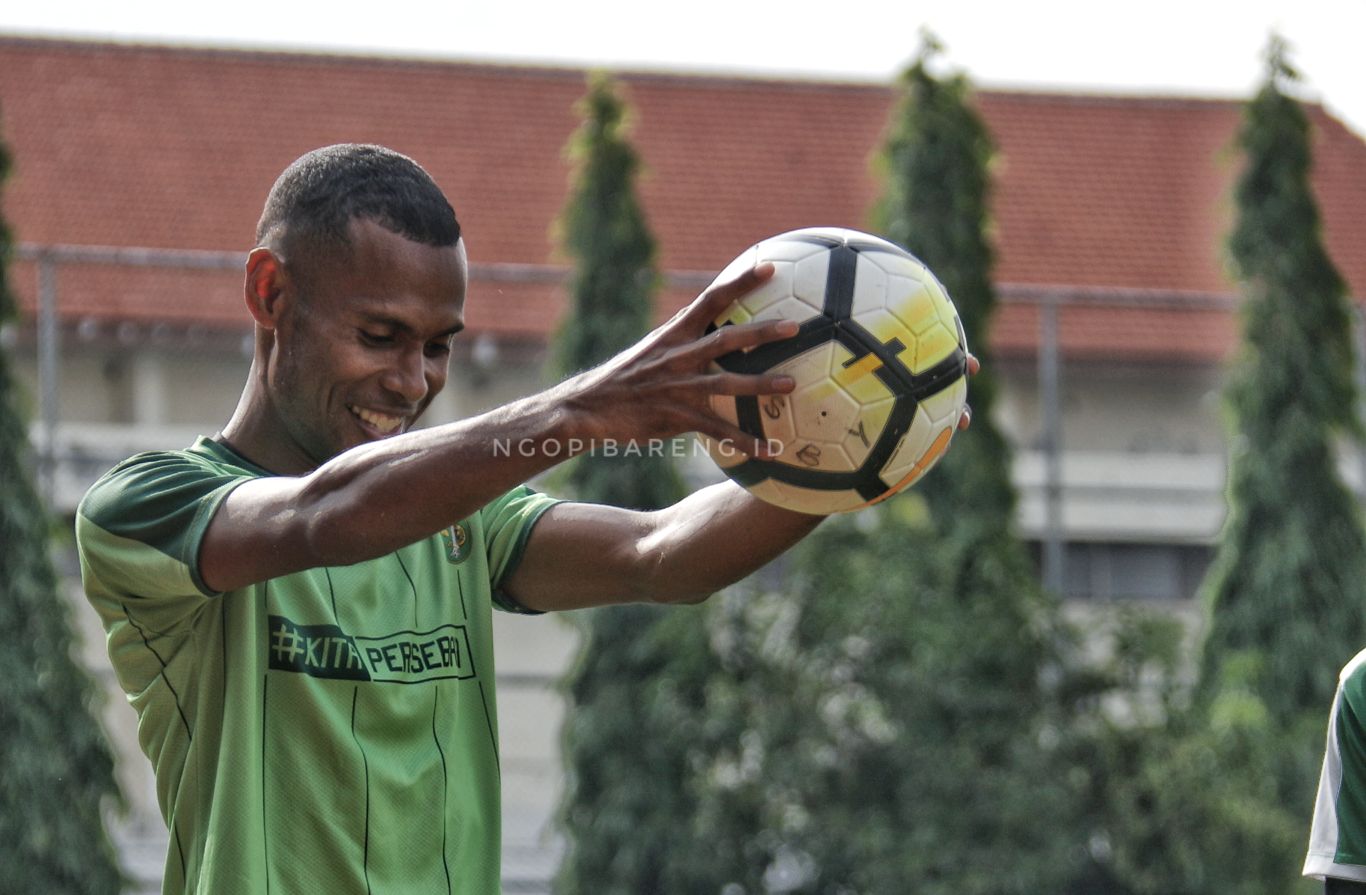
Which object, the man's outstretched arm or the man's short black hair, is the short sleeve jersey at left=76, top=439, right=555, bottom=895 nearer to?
the man's outstretched arm

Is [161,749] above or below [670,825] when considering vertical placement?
above

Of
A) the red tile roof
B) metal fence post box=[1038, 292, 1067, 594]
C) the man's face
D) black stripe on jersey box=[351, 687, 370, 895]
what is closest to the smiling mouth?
the man's face

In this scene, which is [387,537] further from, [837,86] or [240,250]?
[837,86]

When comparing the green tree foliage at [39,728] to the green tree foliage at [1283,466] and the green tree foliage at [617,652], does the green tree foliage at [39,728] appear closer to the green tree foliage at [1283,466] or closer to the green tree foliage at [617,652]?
the green tree foliage at [617,652]

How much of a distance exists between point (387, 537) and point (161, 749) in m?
0.71

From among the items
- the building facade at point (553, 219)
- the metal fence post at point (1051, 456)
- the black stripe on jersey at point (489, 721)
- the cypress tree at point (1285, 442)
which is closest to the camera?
the black stripe on jersey at point (489, 721)

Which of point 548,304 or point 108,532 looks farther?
point 548,304

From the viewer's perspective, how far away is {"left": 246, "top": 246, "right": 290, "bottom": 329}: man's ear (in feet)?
9.64

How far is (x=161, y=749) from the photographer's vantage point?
2.87 metres

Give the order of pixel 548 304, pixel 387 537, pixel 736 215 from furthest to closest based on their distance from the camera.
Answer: pixel 736 215 < pixel 548 304 < pixel 387 537

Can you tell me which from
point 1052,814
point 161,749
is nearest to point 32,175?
point 1052,814

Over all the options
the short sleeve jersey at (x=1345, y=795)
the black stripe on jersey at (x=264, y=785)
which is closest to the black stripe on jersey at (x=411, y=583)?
the black stripe on jersey at (x=264, y=785)

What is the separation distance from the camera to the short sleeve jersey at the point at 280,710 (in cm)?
273

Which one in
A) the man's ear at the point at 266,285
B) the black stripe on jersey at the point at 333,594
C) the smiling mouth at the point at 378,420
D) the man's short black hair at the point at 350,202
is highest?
the man's short black hair at the point at 350,202
